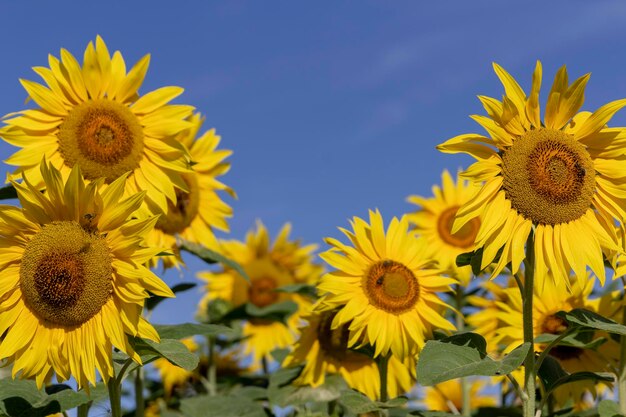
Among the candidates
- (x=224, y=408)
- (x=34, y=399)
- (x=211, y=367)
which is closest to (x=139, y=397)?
(x=224, y=408)

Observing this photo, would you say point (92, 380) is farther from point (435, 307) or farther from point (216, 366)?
point (216, 366)

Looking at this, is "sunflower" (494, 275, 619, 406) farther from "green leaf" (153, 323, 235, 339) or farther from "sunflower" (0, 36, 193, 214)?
"sunflower" (0, 36, 193, 214)

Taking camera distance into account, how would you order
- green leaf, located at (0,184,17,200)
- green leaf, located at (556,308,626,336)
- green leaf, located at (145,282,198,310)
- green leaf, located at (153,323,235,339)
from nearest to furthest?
green leaf, located at (556,308,626,336)
green leaf, located at (153,323,235,339)
green leaf, located at (0,184,17,200)
green leaf, located at (145,282,198,310)

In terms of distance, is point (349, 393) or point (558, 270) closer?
point (558, 270)

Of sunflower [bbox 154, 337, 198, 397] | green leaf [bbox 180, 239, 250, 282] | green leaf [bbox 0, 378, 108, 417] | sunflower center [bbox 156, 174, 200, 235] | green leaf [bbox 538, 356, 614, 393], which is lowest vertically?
green leaf [bbox 0, 378, 108, 417]

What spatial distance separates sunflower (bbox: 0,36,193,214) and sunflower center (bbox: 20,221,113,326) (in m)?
1.21

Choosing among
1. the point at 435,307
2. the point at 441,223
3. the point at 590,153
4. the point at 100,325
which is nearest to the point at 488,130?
the point at 590,153

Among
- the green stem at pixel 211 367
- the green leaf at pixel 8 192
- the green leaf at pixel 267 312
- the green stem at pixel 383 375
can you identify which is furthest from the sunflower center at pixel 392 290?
the green stem at pixel 211 367

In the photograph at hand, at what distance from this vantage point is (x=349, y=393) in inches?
181

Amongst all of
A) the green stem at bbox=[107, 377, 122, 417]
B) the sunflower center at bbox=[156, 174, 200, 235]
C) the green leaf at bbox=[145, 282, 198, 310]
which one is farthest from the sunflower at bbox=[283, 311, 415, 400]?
the green stem at bbox=[107, 377, 122, 417]

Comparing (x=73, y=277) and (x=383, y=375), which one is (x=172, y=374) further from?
(x=73, y=277)

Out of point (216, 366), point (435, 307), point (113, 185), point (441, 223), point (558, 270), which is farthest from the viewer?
point (216, 366)

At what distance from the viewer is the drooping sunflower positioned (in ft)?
12.1

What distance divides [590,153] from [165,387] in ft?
15.2
